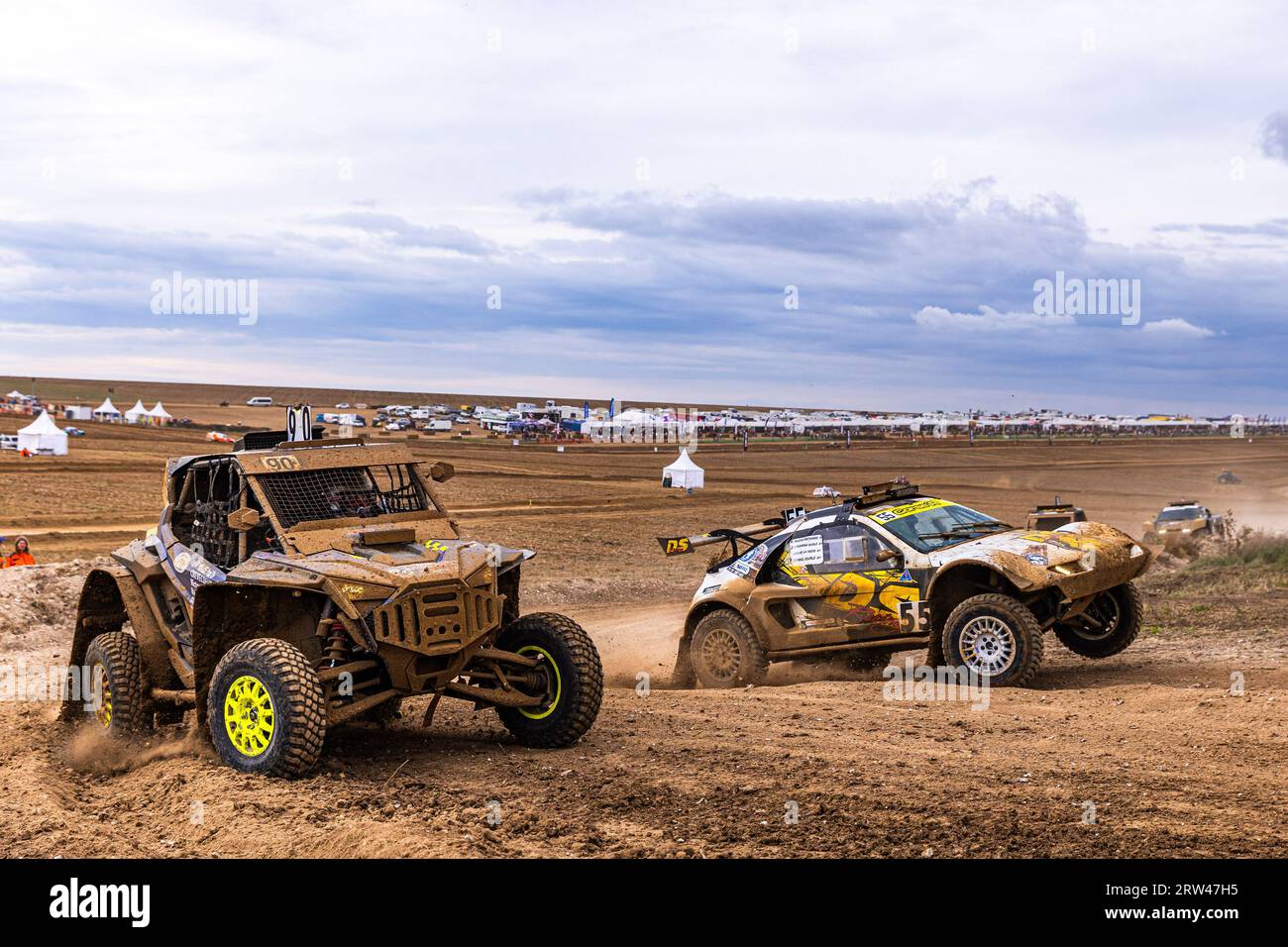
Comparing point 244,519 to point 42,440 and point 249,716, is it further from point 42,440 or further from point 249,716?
point 42,440

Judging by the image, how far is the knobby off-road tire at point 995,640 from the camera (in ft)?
→ 36.8

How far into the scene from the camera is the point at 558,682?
9023mm

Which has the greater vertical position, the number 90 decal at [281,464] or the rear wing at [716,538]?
the number 90 decal at [281,464]

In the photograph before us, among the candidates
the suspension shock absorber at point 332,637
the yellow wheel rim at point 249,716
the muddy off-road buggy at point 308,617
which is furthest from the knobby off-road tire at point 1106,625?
the yellow wheel rim at point 249,716

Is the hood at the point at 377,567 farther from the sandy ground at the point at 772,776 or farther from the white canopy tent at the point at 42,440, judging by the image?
the white canopy tent at the point at 42,440

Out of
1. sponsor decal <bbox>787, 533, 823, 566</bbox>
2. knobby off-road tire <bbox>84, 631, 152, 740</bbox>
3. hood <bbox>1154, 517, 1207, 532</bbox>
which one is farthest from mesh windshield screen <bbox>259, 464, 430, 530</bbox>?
hood <bbox>1154, 517, 1207, 532</bbox>

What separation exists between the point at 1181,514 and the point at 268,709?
1012 inches

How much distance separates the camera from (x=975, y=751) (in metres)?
8.69

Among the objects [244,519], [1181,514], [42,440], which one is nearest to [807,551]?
[244,519]

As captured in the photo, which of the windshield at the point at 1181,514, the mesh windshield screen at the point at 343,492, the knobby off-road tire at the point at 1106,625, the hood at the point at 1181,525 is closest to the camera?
the mesh windshield screen at the point at 343,492

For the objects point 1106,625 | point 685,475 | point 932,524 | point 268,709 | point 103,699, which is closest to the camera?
point 268,709

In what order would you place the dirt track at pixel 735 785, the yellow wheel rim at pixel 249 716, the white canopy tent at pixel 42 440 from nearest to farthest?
1. the dirt track at pixel 735 785
2. the yellow wheel rim at pixel 249 716
3. the white canopy tent at pixel 42 440

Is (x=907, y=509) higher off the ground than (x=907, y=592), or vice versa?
(x=907, y=509)

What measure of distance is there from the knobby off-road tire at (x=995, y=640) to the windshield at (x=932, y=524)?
0.88 meters
